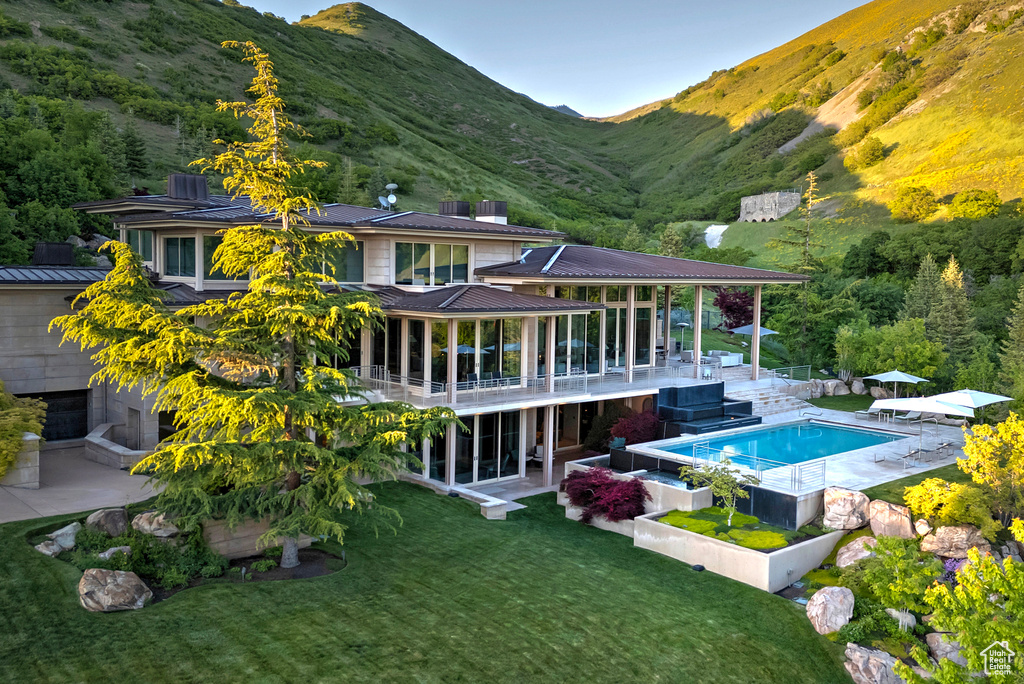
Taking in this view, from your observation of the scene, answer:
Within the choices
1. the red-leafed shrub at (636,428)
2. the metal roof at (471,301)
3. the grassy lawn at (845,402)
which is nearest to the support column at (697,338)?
the red-leafed shrub at (636,428)

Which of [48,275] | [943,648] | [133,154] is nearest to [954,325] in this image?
[943,648]

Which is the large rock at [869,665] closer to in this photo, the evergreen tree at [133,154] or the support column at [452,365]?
the support column at [452,365]

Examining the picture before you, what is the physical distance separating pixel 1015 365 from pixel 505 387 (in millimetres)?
19484

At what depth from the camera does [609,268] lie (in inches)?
1088

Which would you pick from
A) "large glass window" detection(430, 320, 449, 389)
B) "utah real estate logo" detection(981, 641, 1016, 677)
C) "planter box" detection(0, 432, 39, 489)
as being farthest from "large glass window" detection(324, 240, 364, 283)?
"utah real estate logo" detection(981, 641, 1016, 677)

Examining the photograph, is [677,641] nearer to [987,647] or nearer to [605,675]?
[605,675]

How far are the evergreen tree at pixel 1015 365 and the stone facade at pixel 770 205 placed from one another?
2254 inches

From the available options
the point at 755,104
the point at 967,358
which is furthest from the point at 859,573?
the point at 755,104

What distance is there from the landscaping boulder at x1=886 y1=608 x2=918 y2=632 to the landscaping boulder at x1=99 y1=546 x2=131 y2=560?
14.7 meters

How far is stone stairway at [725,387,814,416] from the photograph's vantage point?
29266mm

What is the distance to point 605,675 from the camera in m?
12.4

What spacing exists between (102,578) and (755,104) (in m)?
146

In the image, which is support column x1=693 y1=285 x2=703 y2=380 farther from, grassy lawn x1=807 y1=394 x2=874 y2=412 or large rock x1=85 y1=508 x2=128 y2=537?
large rock x1=85 y1=508 x2=128 y2=537

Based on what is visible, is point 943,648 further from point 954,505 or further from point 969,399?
point 969,399
